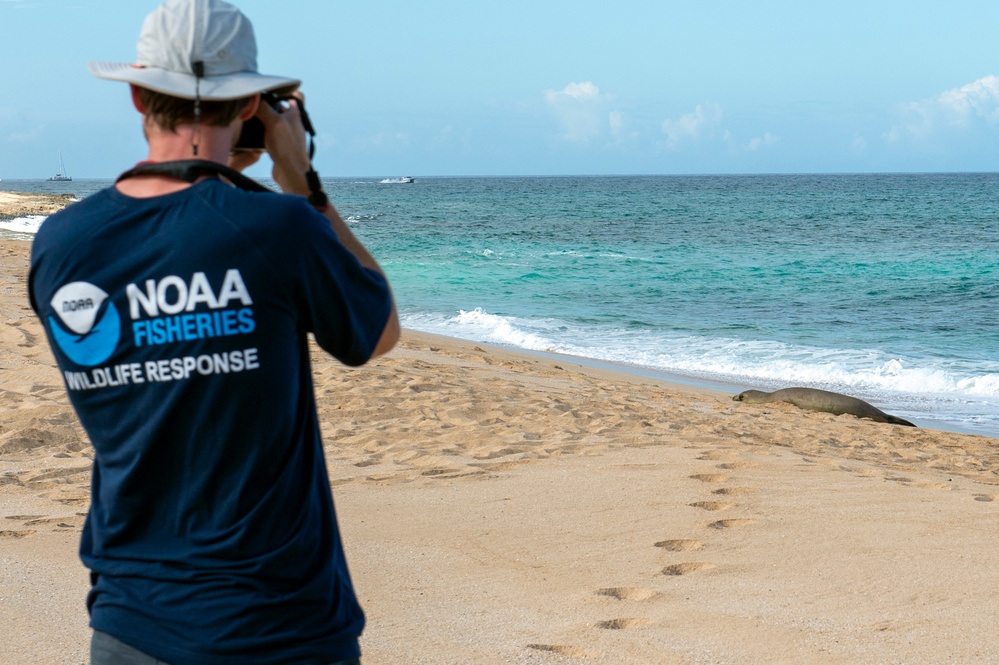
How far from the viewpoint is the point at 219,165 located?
1.48 metres

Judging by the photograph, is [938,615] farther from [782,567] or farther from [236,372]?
[236,372]

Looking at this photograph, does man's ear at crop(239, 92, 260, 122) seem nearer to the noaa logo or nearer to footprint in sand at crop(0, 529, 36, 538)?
the noaa logo

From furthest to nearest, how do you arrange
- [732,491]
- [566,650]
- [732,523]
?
[732,491], [732,523], [566,650]

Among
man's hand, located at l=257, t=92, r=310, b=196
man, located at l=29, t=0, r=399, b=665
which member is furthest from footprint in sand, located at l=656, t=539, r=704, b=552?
man's hand, located at l=257, t=92, r=310, b=196

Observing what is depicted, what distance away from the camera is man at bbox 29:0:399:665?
1431mm

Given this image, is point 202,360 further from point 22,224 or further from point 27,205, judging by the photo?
point 27,205

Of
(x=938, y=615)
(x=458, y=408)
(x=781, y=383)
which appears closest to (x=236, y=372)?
(x=938, y=615)

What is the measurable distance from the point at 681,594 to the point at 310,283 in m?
2.87

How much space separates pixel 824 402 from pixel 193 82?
969 centimetres

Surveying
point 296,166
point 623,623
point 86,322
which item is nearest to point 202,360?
point 86,322

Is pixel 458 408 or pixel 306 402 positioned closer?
pixel 306 402

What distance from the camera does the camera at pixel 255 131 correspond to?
1597mm

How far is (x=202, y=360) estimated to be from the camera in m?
1.44

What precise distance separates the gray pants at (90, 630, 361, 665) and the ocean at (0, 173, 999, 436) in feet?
33.5
